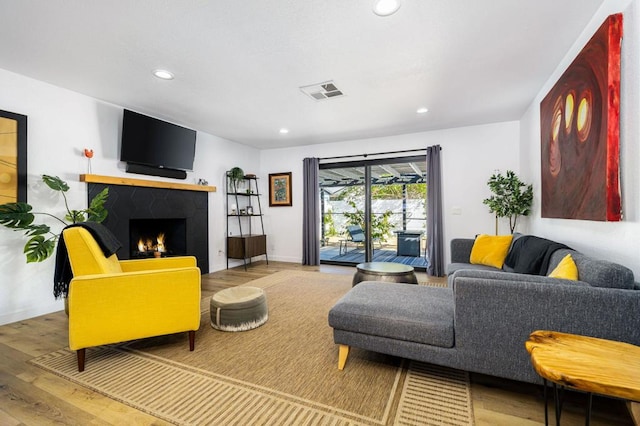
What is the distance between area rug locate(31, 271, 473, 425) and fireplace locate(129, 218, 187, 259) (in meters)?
2.32

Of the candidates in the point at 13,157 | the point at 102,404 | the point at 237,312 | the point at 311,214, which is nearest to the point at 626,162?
the point at 237,312

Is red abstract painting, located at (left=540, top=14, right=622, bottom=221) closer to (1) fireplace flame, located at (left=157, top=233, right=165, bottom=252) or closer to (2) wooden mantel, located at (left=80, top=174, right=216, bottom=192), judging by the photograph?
(2) wooden mantel, located at (left=80, top=174, right=216, bottom=192)

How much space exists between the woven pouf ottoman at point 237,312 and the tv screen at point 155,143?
2.45 m

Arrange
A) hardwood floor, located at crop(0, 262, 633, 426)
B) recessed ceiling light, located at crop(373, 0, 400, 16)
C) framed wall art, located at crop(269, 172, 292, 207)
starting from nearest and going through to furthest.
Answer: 1. hardwood floor, located at crop(0, 262, 633, 426)
2. recessed ceiling light, located at crop(373, 0, 400, 16)
3. framed wall art, located at crop(269, 172, 292, 207)

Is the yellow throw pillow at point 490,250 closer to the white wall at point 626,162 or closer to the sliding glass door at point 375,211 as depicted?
the white wall at point 626,162

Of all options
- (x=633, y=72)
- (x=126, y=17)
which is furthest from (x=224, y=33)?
(x=633, y=72)

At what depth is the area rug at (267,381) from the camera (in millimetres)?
1508

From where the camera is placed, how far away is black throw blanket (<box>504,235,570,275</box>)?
2254 mm

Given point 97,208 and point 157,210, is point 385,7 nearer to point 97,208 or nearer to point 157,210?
point 97,208

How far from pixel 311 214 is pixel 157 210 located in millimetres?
2775

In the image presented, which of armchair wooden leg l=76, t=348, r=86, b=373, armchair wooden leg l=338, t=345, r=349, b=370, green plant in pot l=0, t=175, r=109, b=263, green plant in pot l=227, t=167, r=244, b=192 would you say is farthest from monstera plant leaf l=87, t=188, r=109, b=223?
armchair wooden leg l=338, t=345, r=349, b=370

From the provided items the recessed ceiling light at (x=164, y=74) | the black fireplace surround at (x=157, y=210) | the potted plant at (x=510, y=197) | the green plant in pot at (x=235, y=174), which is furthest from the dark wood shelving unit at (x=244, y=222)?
the potted plant at (x=510, y=197)

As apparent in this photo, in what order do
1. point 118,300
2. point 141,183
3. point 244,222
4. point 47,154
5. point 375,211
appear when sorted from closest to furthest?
1. point 118,300
2. point 47,154
3. point 141,183
4. point 375,211
5. point 244,222

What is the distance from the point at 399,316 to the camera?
1761 millimetres
